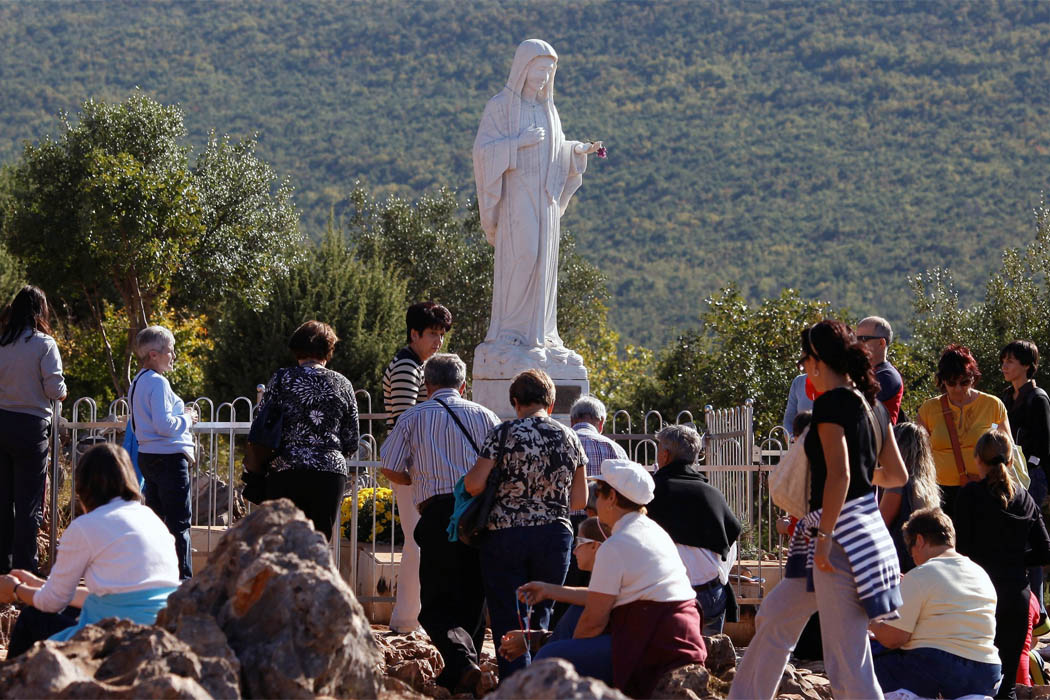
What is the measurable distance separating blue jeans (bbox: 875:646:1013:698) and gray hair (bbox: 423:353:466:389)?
2.16 m

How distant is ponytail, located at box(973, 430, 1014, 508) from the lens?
588 cm

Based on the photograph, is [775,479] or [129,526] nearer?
[129,526]

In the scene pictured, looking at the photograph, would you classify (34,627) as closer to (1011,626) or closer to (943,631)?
(943,631)

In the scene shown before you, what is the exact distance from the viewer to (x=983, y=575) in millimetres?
5273

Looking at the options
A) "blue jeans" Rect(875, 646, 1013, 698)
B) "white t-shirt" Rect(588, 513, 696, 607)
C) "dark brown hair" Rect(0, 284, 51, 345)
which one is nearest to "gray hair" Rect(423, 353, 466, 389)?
"white t-shirt" Rect(588, 513, 696, 607)

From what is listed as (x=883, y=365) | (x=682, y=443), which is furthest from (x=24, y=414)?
(x=883, y=365)

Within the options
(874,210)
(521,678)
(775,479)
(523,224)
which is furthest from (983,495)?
(874,210)

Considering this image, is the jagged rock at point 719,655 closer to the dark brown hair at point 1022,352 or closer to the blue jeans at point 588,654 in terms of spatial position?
the blue jeans at point 588,654

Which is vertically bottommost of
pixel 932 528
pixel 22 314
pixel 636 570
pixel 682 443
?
pixel 636 570

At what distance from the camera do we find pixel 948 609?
5191 mm

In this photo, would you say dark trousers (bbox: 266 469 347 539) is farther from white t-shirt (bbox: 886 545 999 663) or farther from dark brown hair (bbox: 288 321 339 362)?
white t-shirt (bbox: 886 545 999 663)

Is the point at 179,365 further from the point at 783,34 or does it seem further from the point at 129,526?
the point at 783,34

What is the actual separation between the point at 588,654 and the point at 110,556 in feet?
5.51

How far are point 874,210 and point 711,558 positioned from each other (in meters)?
51.8
